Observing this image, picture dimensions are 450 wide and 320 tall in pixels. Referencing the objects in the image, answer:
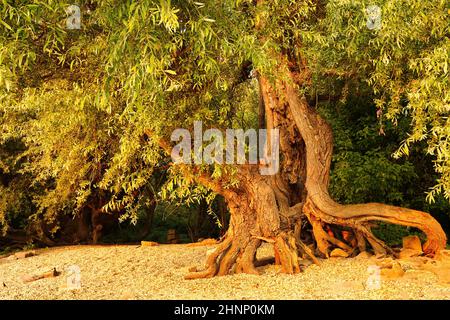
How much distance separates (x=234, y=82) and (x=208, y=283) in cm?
317

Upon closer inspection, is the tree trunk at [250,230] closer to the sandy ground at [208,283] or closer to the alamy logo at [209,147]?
the sandy ground at [208,283]

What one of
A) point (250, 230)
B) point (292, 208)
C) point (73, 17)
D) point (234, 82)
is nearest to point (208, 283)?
point (250, 230)

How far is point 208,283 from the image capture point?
8328 mm

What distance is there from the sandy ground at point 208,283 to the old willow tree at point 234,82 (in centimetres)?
Result: 55

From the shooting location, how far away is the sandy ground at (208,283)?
7426mm

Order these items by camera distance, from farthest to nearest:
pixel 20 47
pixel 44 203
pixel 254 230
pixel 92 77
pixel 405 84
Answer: pixel 44 203 < pixel 254 230 < pixel 405 84 < pixel 92 77 < pixel 20 47

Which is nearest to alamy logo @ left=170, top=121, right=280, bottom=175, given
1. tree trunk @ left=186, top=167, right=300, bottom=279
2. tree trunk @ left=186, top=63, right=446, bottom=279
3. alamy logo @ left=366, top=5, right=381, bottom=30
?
tree trunk @ left=186, top=167, right=300, bottom=279

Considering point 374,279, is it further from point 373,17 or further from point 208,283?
point 373,17

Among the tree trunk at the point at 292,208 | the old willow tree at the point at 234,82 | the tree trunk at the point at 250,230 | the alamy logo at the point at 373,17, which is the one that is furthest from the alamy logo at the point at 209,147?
the alamy logo at the point at 373,17

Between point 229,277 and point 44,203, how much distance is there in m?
6.73

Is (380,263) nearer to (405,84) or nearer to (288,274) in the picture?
(288,274)
